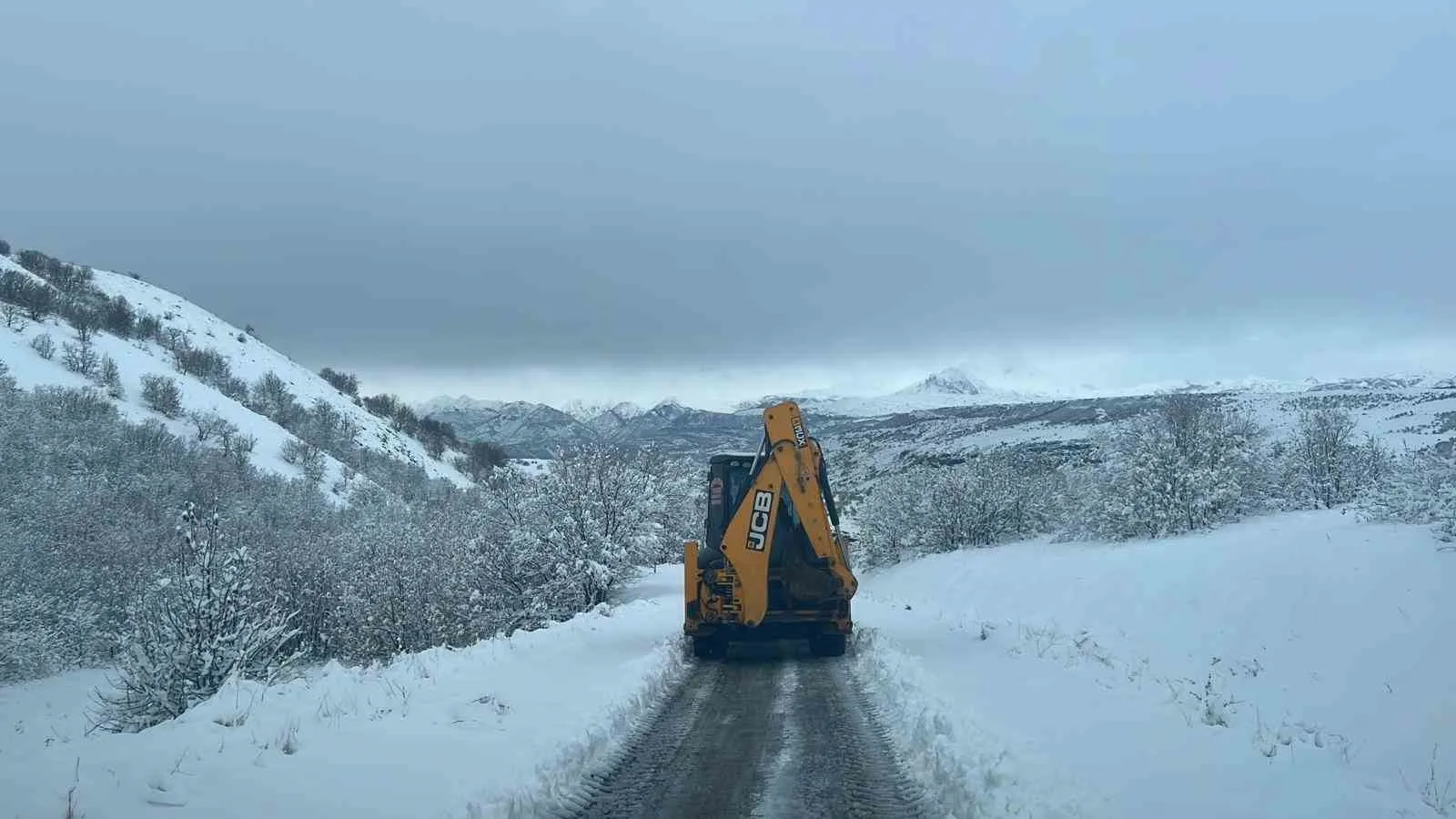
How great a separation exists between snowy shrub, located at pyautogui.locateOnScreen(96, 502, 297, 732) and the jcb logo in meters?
8.97

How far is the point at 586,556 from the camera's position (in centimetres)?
3269

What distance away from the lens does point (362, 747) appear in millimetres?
7922

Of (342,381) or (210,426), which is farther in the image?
(342,381)

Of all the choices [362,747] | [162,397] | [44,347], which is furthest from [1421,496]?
[44,347]

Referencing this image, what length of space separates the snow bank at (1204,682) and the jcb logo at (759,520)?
2.69 meters

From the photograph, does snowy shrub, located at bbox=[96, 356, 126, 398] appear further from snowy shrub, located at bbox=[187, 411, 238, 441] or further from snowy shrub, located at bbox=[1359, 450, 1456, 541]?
snowy shrub, located at bbox=[1359, 450, 1456, 541]

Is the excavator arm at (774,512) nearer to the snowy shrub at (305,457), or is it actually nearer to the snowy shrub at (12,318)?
the snowy shrub at (305,457)

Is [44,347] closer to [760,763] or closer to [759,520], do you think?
[759,520]

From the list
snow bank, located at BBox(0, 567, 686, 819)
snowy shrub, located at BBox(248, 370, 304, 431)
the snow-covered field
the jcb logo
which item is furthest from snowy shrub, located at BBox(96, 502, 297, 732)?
snowy shrub, located at BBox(248, 370, 304, 431)

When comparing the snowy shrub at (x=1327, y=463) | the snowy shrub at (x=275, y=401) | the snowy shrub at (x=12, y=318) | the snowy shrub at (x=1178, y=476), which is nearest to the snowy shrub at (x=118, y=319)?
the snowy shrub at (x=275, y=401)

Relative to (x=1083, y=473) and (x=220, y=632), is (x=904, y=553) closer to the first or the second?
(x=1083, y=473)

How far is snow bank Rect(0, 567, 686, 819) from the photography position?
20.4 ft

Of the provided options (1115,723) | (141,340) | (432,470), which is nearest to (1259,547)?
(1115,723)

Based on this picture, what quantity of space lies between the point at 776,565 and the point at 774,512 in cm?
138
